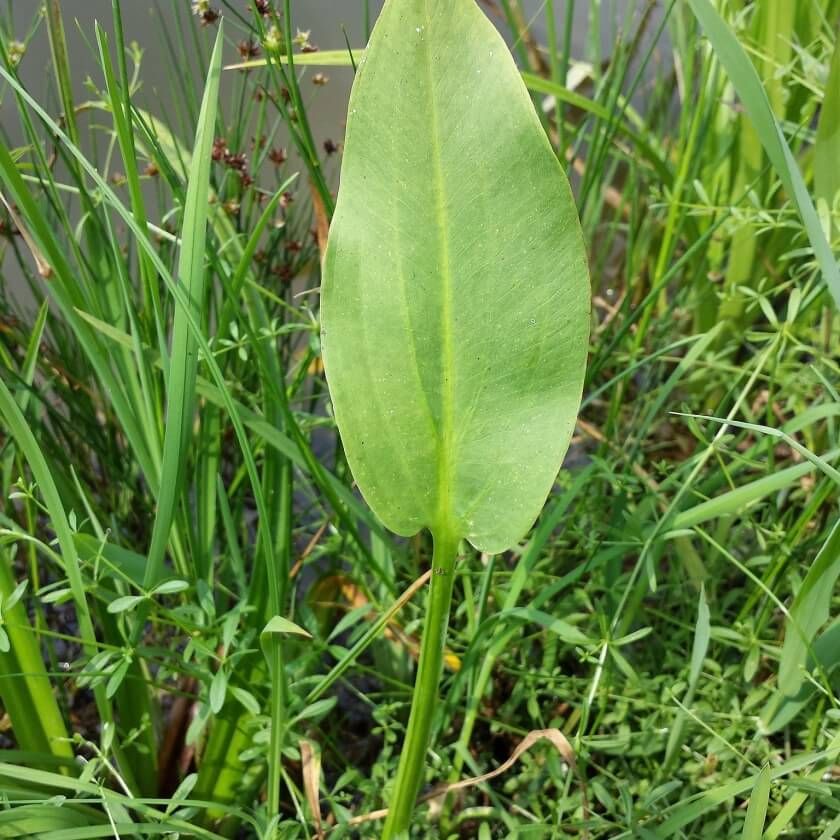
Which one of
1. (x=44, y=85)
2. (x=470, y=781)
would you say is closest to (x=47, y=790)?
(x=470, y=781)

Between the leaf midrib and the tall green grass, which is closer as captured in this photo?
the leaf midrib

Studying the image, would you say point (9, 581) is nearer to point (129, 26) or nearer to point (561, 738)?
point (561, 738)

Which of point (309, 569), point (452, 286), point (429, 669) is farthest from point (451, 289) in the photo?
point (309, 569)

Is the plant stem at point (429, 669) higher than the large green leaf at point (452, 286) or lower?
lower

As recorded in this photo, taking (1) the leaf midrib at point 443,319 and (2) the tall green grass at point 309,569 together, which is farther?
(2) the tall green grass at point 309,569

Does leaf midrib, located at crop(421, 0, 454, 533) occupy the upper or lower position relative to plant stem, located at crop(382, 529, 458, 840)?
upper

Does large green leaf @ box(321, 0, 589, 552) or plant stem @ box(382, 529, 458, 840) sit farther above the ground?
large green leaf @ box(321, 0, 589, 552)
